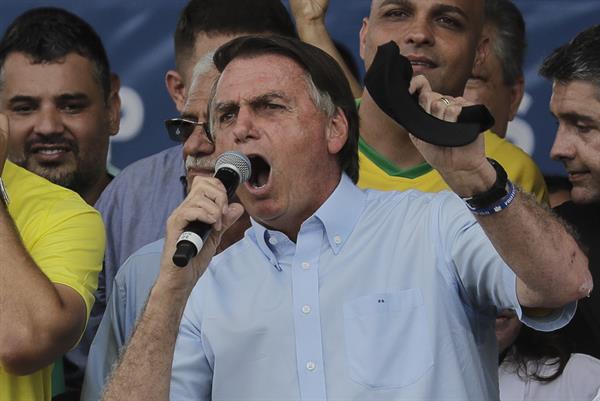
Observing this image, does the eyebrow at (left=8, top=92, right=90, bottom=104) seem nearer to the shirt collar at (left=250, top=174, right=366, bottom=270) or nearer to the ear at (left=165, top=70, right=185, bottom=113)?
the ear at (left=165, top=70, right=185, bottom=113)

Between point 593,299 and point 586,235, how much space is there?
0.84 feet

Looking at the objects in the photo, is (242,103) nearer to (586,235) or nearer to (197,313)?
(197,313)

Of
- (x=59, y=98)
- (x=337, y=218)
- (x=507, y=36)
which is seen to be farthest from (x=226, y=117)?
(x=507, y=36)

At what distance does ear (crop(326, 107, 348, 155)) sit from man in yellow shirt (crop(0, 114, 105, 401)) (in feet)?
2.28

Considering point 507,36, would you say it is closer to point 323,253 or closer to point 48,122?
point 48,122

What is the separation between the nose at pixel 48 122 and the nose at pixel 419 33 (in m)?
1.14

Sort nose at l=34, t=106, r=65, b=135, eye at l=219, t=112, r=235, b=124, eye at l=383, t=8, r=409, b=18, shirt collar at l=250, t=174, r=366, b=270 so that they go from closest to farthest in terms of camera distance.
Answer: shirt collar at l=250, t=174, r=366, b=270, eye at l=219, t=112, r=235, b=124, eye at l=383, t=8, r=409, b=18, nose at l=34, t=106, r=65, b=135

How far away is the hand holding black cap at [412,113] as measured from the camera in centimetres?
263

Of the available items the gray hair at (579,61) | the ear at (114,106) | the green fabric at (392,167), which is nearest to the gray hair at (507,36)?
the gray hair at (579,61)

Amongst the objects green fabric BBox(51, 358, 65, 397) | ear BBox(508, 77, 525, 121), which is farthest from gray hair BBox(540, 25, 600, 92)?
→ green fabric BBox(51, 358, 65, 397)

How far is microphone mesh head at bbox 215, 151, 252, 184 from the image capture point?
296 centimetres

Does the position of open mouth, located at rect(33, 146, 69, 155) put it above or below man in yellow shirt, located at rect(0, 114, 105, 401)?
above

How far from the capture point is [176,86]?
473 centimetres

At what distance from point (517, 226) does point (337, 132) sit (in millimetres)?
758
